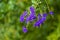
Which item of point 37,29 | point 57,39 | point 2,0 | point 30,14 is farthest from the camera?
point 2,0

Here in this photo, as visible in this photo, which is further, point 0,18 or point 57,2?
point 0,18

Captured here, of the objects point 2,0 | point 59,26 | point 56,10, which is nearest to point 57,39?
point 59,26

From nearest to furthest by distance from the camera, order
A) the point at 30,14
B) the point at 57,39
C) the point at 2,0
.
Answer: the point at 30,14, the point at 57,39, the point at 2,0

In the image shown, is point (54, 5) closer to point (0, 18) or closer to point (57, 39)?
point (57, 39)

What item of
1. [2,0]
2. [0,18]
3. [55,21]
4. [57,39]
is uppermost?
[2,0]

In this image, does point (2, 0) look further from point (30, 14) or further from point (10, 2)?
point (30, 14)

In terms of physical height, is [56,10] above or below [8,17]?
below
